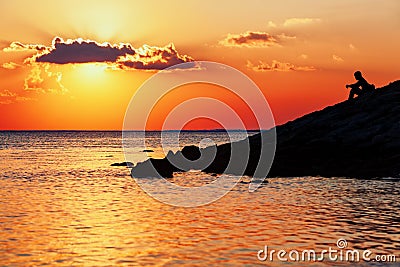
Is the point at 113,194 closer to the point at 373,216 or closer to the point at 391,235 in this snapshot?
the point at 373,216

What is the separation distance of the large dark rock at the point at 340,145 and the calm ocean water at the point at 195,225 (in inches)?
259

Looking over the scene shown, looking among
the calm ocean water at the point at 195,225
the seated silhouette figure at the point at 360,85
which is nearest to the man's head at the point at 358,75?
the seated silhouette figure at the point at 360,85

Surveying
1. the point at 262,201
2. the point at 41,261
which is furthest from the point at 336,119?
the point at 41,261

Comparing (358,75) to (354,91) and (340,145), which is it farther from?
(340,145)

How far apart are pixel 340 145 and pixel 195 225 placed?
108ft

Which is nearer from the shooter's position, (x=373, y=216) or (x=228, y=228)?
(x=228, y=228)

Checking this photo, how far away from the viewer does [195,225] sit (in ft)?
100

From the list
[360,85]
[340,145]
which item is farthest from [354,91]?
[340,145]

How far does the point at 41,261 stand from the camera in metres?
22.5

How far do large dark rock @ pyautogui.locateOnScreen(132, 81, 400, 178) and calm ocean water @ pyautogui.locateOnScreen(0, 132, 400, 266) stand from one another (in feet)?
21.6

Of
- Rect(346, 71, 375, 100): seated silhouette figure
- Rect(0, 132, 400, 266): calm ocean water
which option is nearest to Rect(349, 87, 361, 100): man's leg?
Rect(346, 71, 375, 100): seated silhouette figure

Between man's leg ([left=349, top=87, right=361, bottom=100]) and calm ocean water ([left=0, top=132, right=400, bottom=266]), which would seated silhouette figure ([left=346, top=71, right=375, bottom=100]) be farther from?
calm ocean water ([left=0, top=132, right=400, bottom=266])

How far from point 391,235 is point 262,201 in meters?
13.9

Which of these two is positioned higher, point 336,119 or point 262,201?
point 336,119
